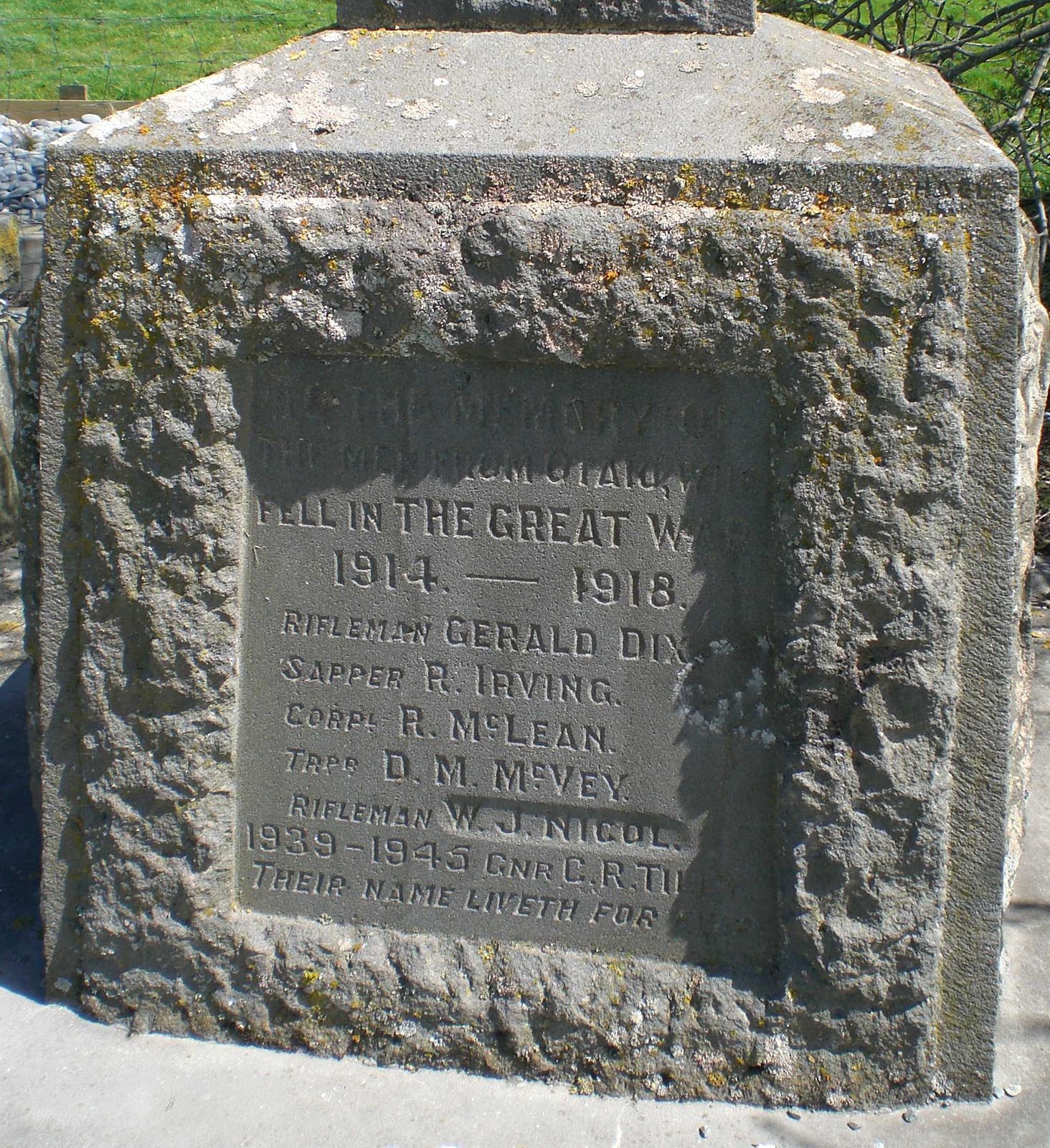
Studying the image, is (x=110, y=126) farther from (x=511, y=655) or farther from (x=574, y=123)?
(x=511, y=655)

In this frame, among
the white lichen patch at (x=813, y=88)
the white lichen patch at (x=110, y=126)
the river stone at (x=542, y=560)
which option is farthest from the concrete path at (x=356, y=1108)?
the white lichen patch at (x=813, y=88)

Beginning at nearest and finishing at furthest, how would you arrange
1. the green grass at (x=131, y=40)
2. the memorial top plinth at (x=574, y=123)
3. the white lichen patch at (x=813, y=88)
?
the memorial top plinth at (x=574, y=123) → the white lichen patch at (x=813, y=88) → the green grass at (x=131, y=40)

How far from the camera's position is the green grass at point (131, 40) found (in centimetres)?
1507

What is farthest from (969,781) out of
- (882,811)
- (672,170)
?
(672,170)

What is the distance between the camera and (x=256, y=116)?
220 centimetres

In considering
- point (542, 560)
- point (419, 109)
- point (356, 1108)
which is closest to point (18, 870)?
point (356, 1108)

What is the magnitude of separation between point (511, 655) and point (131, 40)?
683 inches

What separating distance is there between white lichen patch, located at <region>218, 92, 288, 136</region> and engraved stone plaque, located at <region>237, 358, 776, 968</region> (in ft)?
1.50

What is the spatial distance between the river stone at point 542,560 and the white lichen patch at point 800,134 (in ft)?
0.04

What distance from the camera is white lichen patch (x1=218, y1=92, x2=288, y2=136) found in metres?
2.17

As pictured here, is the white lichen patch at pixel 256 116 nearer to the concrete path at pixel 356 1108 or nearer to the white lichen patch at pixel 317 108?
the white lichen patch at pixel 317 108

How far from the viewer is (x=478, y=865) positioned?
2.37m

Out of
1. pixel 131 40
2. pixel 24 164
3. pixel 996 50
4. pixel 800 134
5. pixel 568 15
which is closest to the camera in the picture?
pixel 800 134

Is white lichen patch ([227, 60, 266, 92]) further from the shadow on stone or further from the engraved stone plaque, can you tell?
the shadow on stone
